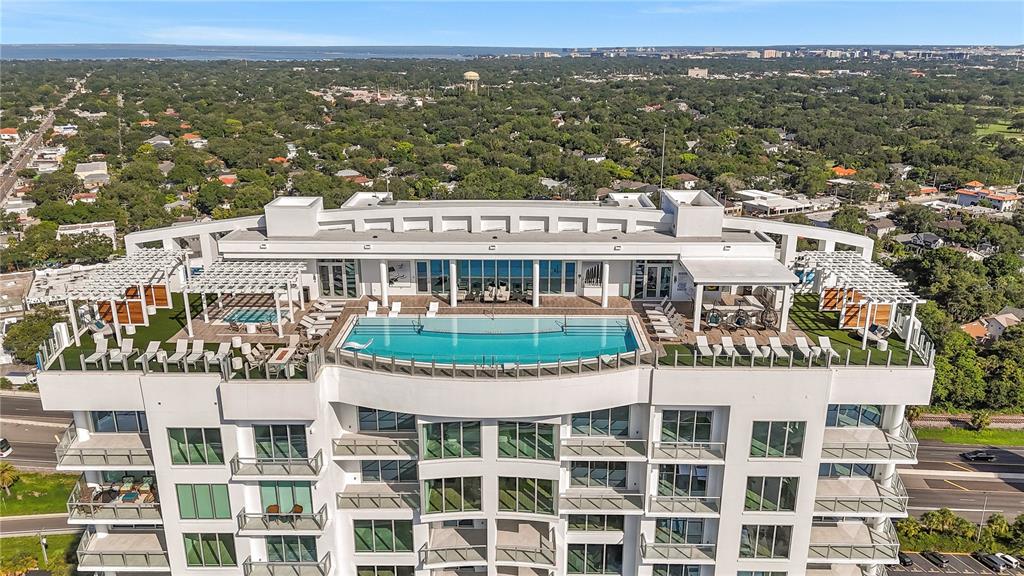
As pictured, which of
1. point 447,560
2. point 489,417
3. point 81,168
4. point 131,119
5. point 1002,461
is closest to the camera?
point 489,417

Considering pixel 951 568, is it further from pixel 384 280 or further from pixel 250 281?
pixel 250 281

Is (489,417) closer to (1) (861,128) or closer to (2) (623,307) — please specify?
(2) (623,307)

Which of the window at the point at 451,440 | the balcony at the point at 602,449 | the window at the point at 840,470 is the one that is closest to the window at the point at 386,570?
the window at the point at 451,440

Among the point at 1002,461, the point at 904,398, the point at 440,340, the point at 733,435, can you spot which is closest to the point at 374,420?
the point at 440,340

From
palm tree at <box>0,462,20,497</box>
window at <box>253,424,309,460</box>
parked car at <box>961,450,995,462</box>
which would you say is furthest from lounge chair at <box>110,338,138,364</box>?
parked car at <box>961,450,995,462</box>

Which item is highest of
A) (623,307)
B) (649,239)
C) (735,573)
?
(649,239)

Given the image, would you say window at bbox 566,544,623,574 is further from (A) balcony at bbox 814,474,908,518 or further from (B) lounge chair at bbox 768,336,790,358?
(B) lounge chair at bbox 768,336,790,358
